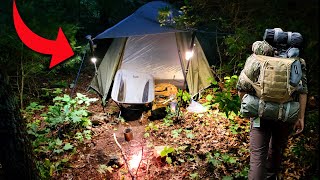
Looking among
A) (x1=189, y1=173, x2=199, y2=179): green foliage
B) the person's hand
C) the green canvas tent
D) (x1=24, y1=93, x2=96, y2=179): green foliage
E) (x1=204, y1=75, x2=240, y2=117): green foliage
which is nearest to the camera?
the person's hand

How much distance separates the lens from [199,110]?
21.2 feet

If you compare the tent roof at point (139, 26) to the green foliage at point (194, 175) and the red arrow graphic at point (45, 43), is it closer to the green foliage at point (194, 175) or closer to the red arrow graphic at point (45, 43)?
the red arrow graphic at point (45, 43)

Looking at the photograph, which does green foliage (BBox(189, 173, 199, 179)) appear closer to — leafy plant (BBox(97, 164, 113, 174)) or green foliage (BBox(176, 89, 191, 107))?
leafy plant (BBox(97, 164, 113, 174))

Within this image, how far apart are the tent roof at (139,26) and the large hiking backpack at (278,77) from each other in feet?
14.0

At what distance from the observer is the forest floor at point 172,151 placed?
4258 millimetres

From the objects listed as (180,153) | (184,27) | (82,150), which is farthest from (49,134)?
(184,27)

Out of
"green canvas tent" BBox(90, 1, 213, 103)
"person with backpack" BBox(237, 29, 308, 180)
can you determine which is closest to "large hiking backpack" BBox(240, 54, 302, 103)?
"person with backpack" BBox(237, 29, 308, 180)

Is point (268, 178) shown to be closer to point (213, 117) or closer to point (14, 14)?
point (213, 117)

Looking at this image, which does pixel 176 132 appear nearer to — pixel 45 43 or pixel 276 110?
pixel 276 110

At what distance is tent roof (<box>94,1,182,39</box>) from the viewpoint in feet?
21.9

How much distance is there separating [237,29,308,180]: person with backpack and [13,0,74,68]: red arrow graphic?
15.8 feet

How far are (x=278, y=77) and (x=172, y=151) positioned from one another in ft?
8.01

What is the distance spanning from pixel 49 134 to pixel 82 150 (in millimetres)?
955

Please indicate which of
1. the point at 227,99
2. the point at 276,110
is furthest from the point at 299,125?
the point at 227,99
